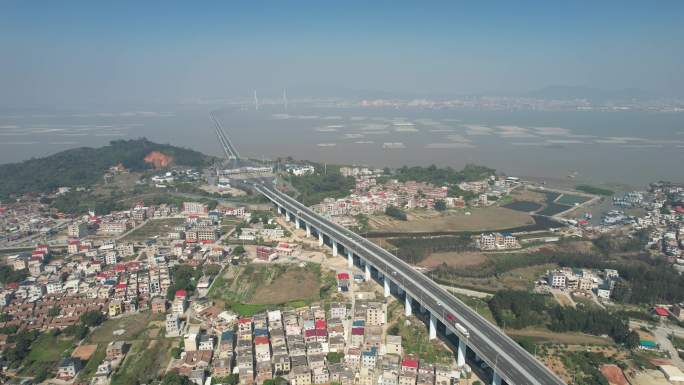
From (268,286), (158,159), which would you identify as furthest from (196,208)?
(158,159)

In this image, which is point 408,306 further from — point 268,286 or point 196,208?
point 196,208

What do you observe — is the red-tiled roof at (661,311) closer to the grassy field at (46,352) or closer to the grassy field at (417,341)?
the grassy field at (417,341)

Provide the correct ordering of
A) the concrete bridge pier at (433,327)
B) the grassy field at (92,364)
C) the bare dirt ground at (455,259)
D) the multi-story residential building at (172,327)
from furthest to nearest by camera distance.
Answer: the bare dirt ground at (455,259) < the multi-story residential building at (172,327) < the concrete bridge pier at (433,327) < the grassy field at (92,364)

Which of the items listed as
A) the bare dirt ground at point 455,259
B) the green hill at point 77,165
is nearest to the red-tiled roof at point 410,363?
the bare dirt ground at point 455,259

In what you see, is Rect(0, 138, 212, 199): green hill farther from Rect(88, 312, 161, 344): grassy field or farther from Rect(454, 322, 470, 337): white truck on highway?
Rect(454, 322, 470, 337): white truck on highway

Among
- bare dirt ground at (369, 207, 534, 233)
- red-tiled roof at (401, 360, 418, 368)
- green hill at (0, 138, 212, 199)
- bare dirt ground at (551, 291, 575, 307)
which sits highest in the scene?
green hill at (0, 138, 212, 199)

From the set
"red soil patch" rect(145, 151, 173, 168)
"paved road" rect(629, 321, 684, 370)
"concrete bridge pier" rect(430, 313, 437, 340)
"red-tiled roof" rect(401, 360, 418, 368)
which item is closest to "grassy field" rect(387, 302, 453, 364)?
"concrete bridge pier" rect(430, 313, 437, 340)

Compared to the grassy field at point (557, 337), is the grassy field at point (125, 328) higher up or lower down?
lower down
